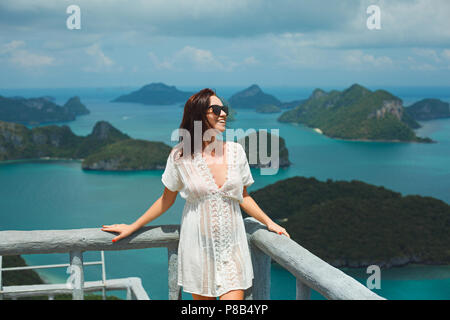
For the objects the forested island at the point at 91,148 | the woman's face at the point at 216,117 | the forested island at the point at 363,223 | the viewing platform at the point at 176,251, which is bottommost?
the forested island at the point at 363,223

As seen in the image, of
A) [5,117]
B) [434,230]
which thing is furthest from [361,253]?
[5,117]

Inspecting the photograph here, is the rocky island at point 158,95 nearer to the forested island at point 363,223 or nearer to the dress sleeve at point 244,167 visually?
the forested island at point 363,223

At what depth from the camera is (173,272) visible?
2.08 metres

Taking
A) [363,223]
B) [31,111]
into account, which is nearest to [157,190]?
[363,223]

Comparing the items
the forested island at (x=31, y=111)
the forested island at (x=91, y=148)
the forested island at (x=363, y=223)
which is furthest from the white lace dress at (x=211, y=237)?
the forested island at (x=31, y=111)

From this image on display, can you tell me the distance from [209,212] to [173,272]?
322mm

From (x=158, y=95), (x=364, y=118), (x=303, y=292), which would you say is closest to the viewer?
(x=303, y=292)

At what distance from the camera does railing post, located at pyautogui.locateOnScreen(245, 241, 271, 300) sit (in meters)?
2.11

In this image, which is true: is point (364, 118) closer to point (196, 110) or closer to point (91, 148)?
point (91, 148)

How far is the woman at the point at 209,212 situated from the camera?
197 centimetres

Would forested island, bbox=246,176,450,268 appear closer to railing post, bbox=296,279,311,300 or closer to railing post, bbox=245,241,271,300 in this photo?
railing post, bbox=245,241,271,300

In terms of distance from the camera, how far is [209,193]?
2.00 meters

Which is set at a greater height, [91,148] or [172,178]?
[172,178]

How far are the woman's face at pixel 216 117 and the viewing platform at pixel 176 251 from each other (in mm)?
452
